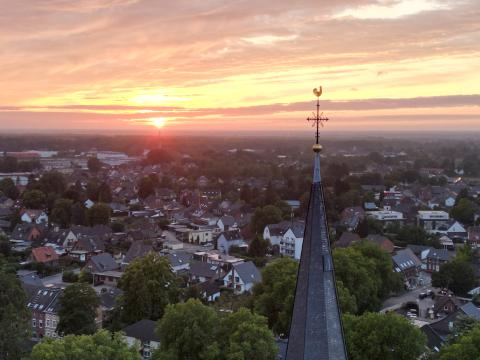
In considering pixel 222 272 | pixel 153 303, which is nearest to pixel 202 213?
pixel 222 272

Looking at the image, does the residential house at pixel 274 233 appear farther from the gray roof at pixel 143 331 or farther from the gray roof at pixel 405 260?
the gray roof at pixel 143 331

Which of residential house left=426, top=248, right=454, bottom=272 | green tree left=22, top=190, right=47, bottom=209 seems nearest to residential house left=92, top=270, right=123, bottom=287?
residential house left=426, top=248, right=454, bottom=272

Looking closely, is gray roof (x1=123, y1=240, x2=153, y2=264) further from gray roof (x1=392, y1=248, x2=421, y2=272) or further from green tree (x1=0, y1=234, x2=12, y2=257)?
gray roof (x1=392, y1=248, x2=421, y2=272)

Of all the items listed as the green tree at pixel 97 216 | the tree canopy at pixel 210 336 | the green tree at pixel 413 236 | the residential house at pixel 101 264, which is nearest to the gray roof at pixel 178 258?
the residential house at pixel 101 264

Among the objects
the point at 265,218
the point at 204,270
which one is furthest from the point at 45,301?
the point at 265,218

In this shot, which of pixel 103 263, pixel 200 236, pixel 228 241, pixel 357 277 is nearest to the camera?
pixel 357 277

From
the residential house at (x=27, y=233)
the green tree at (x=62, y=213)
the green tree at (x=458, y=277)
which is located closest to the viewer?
the green tree at (x=458, y=277)

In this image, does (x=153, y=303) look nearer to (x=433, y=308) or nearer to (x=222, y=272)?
(x=222, y=272)

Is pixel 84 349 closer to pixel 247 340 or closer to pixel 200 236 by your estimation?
pixel 247 340
